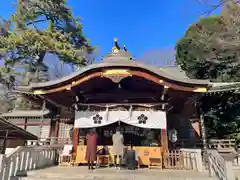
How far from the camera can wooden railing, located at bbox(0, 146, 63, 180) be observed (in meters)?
5.61

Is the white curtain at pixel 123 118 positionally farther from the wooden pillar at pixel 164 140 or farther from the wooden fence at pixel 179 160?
the wooden fence at pixel 179 160

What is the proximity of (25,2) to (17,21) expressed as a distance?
2.62 metres

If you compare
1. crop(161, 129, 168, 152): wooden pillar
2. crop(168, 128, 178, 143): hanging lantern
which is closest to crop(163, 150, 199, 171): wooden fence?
crop(161, 129, 168, 152): wooden pillar

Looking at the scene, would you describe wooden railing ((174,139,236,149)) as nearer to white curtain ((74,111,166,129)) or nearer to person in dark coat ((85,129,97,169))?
white curtain ((74,111,166,129))

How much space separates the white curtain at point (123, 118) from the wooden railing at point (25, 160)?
1.75 metres

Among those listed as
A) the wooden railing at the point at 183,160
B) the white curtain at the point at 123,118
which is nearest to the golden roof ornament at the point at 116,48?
the white curtain at the point at 123,118

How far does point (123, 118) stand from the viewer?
28.7 ft

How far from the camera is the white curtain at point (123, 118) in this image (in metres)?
8.64

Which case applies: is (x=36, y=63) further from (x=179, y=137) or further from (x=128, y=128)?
(x=179, y=137)

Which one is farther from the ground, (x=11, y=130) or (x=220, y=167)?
(x=11, y=130)

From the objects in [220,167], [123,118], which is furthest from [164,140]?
[220,167]

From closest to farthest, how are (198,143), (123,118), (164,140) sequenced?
(164,140), (123,118), (198,143)

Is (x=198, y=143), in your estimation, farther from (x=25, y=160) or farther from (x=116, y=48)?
(x=25, y=160)

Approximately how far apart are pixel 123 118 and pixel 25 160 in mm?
4049
